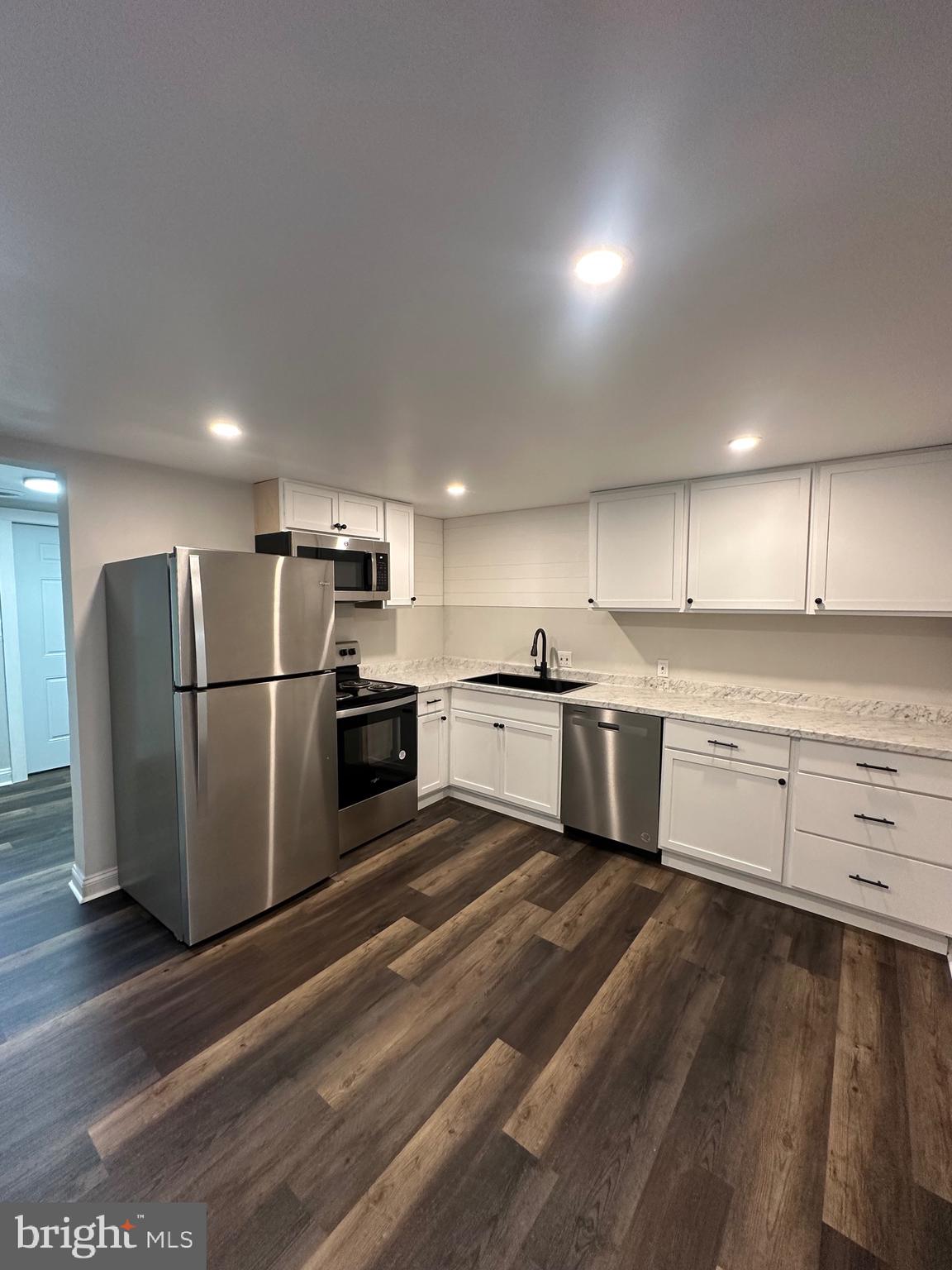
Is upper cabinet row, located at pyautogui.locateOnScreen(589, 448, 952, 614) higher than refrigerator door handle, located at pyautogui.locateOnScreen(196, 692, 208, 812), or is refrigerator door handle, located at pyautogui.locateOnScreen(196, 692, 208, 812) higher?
upper cabinet row, located at pyautogui.locateOnScreen(589, 448, 952, 614)

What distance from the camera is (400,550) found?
3.91m

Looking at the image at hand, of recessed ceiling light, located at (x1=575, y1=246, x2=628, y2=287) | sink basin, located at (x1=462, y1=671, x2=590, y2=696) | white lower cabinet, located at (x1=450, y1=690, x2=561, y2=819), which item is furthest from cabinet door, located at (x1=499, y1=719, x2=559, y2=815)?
recessed ceiling light, located at (x1=575, y1=246, x2=628, y2=287)

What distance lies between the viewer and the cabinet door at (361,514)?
3.48 metres

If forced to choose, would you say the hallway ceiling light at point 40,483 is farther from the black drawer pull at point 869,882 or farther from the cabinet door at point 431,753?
the black drawer pull at point 869,882

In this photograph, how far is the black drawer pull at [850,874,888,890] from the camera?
7.64 ft

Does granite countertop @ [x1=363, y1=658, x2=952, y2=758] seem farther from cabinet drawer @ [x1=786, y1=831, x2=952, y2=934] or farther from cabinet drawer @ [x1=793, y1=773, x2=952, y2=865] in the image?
cabinet drawer @ [x1=786, y1=831, x2=952, y2=934]

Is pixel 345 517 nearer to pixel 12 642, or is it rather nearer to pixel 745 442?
pixel 745 442

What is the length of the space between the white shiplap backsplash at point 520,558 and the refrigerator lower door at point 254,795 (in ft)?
6.42

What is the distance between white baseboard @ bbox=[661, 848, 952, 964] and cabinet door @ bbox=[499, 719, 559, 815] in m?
0.78

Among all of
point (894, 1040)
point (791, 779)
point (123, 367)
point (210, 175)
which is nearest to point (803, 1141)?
point (894, 1040)

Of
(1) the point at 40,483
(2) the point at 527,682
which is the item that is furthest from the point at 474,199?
(1) the point at 40,483

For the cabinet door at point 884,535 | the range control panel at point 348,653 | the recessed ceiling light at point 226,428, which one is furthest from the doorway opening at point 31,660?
the cabinet door at point 884,535

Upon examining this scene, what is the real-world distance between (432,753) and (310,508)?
1918 mm

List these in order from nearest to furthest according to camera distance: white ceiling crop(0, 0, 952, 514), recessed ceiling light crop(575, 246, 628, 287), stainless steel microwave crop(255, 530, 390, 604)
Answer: white ceiling crop(0, 0, 952, 514), recessed ceiling light crop(575, 246, 628, 287), stainless steel microwave crop(255, 530, 390, 604)
